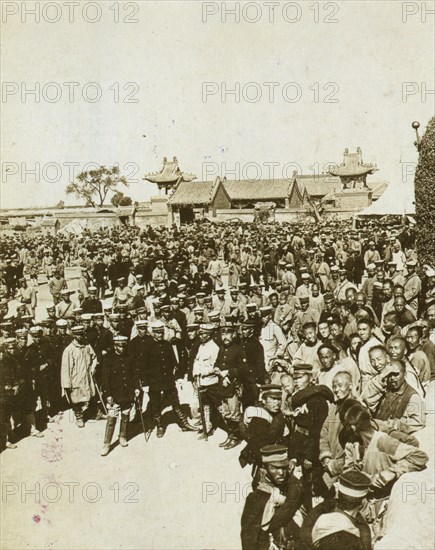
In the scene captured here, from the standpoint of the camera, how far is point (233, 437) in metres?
6.70

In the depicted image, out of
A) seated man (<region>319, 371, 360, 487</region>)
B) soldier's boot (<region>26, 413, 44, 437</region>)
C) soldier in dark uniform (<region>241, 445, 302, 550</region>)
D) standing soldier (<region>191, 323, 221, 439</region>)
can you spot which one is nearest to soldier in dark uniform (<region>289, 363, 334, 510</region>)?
seated man (<region>319, 371, 360, 487</region>)

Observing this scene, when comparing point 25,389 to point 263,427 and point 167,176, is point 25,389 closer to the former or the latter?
point 263,427

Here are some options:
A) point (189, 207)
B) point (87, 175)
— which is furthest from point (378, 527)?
point (87, 175)

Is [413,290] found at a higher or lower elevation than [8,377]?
higher

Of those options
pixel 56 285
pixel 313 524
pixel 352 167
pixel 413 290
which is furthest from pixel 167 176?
pixel 313 524

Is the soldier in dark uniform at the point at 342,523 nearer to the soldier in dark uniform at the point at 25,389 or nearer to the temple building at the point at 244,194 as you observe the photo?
the soldier in dark uniform at the point at 25,389

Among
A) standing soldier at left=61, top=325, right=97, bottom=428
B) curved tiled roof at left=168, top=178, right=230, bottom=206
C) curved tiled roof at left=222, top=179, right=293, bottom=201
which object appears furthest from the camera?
curved tiled roof at left=222, top=179, right=293, bottom=201

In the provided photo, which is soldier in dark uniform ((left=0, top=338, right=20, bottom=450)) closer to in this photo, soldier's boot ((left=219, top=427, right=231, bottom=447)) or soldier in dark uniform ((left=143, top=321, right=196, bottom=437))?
Result: soldier in dark uniform ((left=143, top=321, right=196, bottom=437))

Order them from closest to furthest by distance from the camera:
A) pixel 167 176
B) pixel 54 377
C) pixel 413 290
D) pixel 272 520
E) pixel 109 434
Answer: pixel 272 520, pixel 109 434, pixel 54 377, pixel 413 290, pixel 167 176

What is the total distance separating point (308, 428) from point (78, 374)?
3468mm

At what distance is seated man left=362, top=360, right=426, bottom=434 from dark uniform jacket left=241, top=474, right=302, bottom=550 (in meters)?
1.14

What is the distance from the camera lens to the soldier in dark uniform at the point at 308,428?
5.11m

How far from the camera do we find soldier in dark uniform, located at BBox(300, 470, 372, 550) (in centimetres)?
353

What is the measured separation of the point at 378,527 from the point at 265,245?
1543cm
